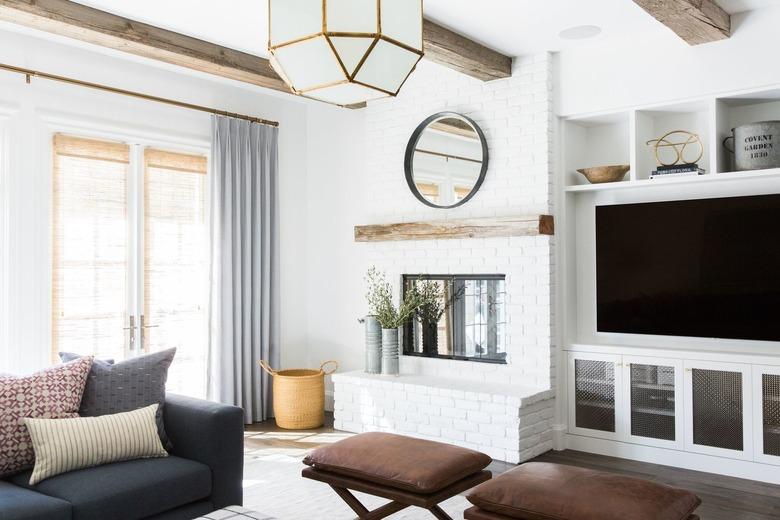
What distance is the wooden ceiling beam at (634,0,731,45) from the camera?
3.42 metres

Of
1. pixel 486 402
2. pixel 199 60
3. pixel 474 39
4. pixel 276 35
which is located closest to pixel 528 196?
pixel 474 39

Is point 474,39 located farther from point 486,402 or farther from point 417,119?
point 486,402

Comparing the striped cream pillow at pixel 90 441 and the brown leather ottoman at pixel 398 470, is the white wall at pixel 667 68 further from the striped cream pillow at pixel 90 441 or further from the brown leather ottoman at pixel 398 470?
the striped cream pillow at pixel 90 441

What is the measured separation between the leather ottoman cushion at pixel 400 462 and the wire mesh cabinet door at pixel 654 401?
72.4 inches

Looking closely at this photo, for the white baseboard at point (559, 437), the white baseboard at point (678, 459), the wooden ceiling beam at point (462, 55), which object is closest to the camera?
the white baseboard at point (678, 459)

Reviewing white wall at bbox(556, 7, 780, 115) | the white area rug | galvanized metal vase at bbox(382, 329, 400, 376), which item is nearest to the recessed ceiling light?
white wall at bbox(556, 7, 780, 115)

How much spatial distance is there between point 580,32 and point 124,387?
10.9 feet

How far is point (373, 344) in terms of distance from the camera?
5.22m

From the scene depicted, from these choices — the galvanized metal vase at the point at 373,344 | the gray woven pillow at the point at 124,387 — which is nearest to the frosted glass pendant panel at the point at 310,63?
the gray woven pillow at the point at 124,387

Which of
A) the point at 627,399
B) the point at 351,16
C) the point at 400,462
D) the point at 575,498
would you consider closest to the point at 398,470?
the point at 400,462

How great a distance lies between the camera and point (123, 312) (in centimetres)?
474

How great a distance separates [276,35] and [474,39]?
8.19 feet

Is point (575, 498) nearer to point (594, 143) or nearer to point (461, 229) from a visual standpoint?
point (461, 229)

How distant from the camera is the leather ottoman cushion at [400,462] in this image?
268cm
